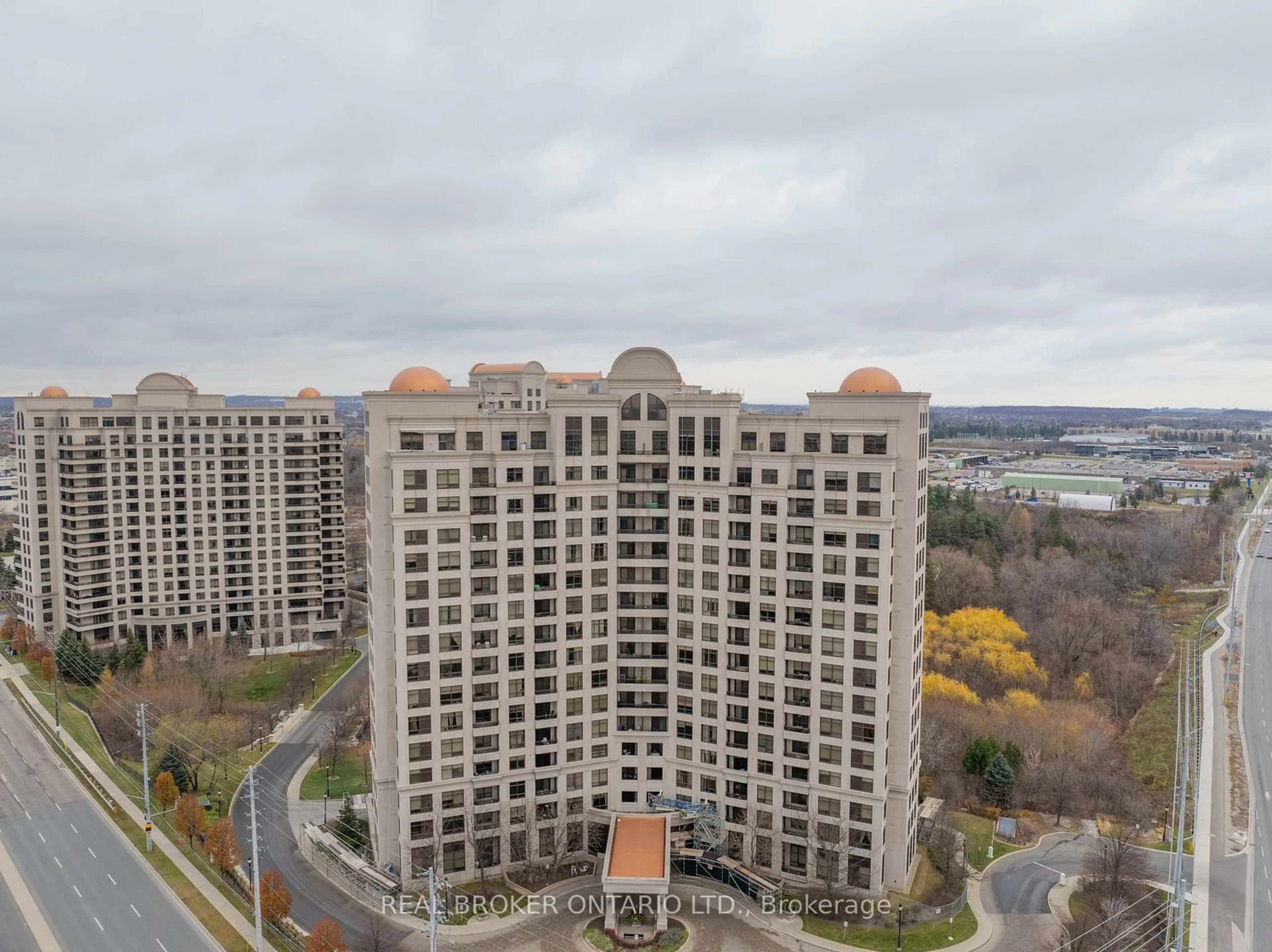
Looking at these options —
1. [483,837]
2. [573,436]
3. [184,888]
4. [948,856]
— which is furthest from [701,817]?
→ [184,888]

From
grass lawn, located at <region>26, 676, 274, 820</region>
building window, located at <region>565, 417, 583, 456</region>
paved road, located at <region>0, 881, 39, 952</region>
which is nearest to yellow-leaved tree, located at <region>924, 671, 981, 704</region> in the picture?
building window, located at <region>565, 417, 583, 456</region>

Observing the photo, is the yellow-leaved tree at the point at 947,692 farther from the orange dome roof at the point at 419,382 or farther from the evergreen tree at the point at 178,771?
the evergreen tree at the point at 178,771

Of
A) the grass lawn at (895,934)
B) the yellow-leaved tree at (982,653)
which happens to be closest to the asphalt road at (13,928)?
the grass lawn at (895,934)

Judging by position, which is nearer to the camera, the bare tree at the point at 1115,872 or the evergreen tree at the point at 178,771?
the bare tree at the point at 1115,872

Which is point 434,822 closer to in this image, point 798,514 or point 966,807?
point 798,514

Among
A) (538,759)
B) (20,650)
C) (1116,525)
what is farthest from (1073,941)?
(1116,525)

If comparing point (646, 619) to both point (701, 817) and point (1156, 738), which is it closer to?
point (701, 817)
